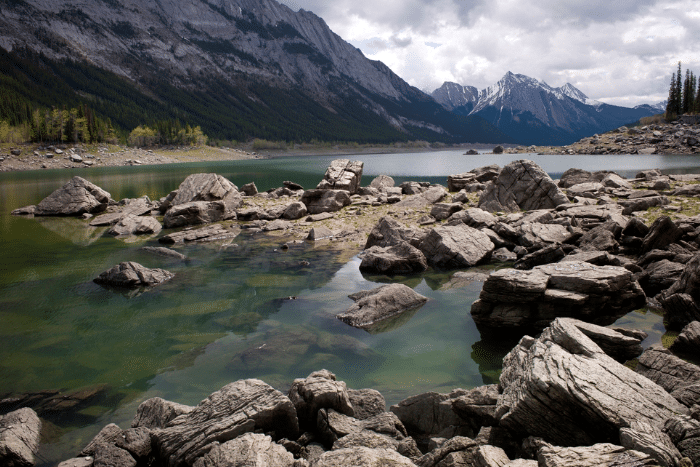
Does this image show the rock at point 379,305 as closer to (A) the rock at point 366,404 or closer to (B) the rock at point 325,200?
(A) the rock at point 366,404

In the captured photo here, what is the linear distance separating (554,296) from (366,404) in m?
A: 6.89

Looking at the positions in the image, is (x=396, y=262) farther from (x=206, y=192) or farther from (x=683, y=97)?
(x=683, y=97)

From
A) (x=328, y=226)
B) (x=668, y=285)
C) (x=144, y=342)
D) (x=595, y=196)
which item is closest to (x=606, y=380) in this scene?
(x=668, y=285)

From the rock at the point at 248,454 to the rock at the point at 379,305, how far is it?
667 cm

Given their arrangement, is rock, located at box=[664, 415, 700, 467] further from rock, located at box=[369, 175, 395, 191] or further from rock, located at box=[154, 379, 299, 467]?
rock, located at box=[369, 175, 395, 191]

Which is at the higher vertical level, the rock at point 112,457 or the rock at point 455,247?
the rock at point 455,247

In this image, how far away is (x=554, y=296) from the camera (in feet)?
36.6

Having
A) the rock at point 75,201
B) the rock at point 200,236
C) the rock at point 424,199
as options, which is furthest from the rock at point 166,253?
the rock at point 75,201

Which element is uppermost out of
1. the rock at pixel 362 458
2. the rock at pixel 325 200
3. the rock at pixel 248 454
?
the rock at pixel 325 200

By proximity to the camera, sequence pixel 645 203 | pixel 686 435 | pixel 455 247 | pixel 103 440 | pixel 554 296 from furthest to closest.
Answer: pixel 645 203, pixel 455 247, pixel 554 296, pixel 103 440, pixel 686 435

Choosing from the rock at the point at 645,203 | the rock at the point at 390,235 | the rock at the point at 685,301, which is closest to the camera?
the rock at the point at 685,301

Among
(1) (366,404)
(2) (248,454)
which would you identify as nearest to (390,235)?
(1) (366,404)

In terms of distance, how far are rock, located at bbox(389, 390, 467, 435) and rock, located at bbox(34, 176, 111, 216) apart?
39.2 m

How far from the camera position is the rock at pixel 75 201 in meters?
36.1
